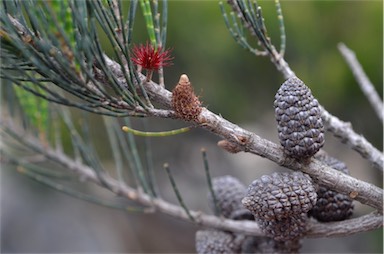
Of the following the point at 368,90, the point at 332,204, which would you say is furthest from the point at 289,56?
the point at 332,204

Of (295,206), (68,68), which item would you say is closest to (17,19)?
(68,68)

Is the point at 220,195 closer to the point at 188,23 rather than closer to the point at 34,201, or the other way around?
the point at 188,23

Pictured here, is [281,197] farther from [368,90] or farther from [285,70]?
[368,90]

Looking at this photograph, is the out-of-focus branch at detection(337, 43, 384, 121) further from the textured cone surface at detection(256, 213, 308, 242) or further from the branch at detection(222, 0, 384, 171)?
the textured cone surface at detection(256, 213, 308, 242)

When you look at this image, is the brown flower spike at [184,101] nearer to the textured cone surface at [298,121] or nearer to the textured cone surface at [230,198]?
the textured cone surface at [298,121]

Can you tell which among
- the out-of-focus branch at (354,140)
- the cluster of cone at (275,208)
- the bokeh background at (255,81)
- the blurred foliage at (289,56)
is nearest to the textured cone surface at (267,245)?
the cluster of cone at (275,208)
